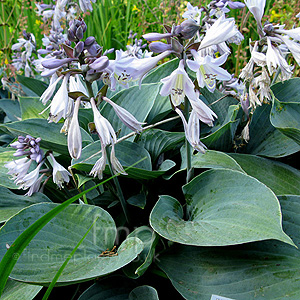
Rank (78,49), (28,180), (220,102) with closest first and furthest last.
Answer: (78,49) < (28,180) < (220,102)

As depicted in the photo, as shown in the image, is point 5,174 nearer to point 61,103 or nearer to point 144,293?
point 61,103

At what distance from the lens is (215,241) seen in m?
1.13

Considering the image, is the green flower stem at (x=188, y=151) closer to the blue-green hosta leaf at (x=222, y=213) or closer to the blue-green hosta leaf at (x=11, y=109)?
the blue-green hosta leaf at (x=222, y=213)

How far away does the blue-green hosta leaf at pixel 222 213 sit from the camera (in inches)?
44.1

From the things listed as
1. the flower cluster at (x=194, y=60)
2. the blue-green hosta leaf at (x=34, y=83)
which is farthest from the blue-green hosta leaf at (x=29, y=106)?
the flower cluster at (x=194, y=60)

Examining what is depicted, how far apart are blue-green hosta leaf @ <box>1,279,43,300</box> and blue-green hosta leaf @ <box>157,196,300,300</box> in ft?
1.80

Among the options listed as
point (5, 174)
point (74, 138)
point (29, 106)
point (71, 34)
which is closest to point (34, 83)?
point (29, 106)

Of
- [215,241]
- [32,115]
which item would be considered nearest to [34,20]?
[32,115]

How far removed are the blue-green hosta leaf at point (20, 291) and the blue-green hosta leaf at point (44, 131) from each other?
2.46 ft

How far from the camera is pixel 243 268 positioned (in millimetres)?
1269

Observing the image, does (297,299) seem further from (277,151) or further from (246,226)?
(277,151)

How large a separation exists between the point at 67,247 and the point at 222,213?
2.19ft

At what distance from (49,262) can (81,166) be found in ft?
1.55

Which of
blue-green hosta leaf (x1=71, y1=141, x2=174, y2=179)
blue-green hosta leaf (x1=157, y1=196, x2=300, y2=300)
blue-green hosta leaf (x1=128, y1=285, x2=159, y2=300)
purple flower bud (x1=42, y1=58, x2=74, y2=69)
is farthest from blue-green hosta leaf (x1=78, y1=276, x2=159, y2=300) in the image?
purple flower bud (x1=42, y1=58, x2=74, y2=69)
